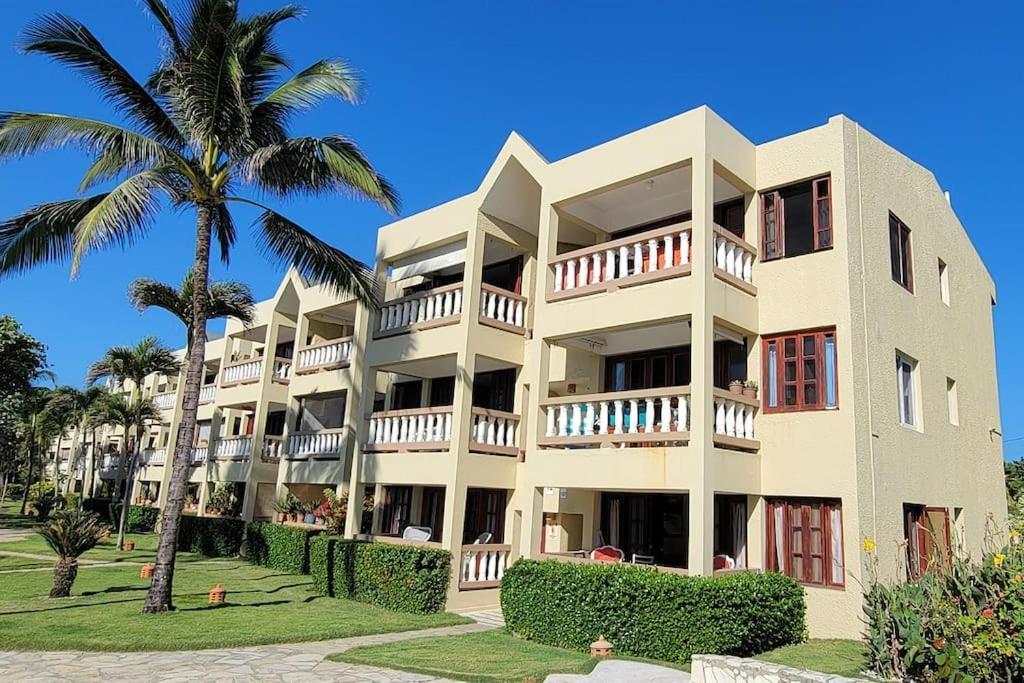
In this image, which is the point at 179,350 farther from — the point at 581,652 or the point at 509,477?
the point at 581,652

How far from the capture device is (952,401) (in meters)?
16.6

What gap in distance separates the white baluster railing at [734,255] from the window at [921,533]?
510cm

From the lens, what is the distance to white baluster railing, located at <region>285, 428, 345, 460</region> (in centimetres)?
2138

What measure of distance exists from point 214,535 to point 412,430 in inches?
451

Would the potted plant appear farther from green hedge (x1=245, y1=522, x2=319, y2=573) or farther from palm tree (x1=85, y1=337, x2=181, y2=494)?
palm tree (x1=85, y1=337, x2=181, y2=494)

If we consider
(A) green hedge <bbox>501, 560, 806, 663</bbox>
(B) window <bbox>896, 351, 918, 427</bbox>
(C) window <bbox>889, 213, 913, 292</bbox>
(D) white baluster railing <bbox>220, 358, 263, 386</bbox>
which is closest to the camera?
(A) green hedge <bbox>501, 560, 806, 663</bbox>

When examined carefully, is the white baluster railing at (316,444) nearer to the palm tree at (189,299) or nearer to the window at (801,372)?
the palm tree at (189,299)

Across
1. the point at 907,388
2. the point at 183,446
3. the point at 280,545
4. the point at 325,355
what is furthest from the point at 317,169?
the point at 907,388

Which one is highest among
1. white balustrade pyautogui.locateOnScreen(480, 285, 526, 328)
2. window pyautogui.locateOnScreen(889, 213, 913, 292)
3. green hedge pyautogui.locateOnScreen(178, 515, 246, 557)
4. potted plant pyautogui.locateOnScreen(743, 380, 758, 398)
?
window pyautogui.locateOnScreen(889, 213, 913, 292)

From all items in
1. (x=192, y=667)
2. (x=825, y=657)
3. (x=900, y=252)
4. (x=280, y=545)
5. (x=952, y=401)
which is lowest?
(x=192, y=667)

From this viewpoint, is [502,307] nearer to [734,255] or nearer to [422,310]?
[422,310]

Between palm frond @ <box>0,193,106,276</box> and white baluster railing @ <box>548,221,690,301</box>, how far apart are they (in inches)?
347

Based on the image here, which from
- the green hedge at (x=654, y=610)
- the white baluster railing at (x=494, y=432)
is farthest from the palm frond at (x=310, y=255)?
the green hedge at (x=654, y=610)

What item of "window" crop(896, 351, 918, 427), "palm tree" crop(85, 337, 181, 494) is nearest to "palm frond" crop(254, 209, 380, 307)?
"window" crop(896, 351, 918, 427)
